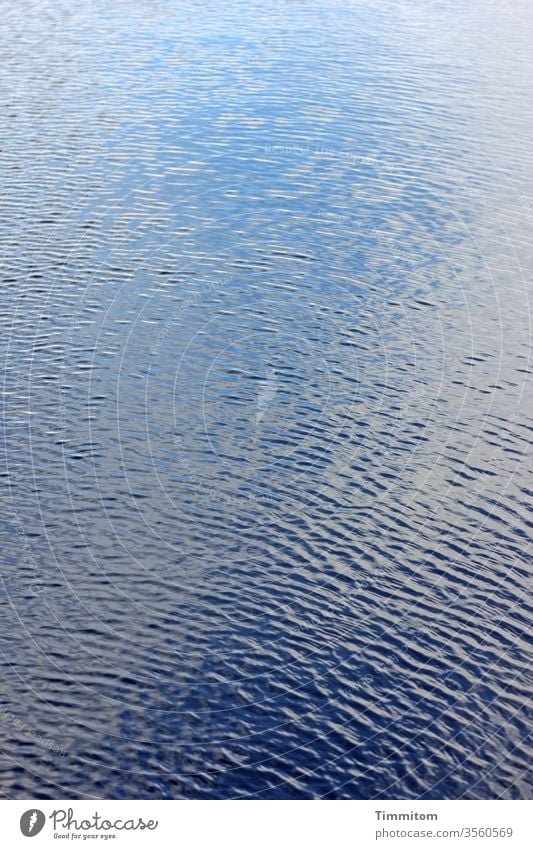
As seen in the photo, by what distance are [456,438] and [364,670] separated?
2360 centimetres

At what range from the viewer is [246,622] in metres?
60.2

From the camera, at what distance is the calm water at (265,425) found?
53.7 meters

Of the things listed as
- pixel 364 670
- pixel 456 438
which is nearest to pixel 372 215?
pixel 456 438
